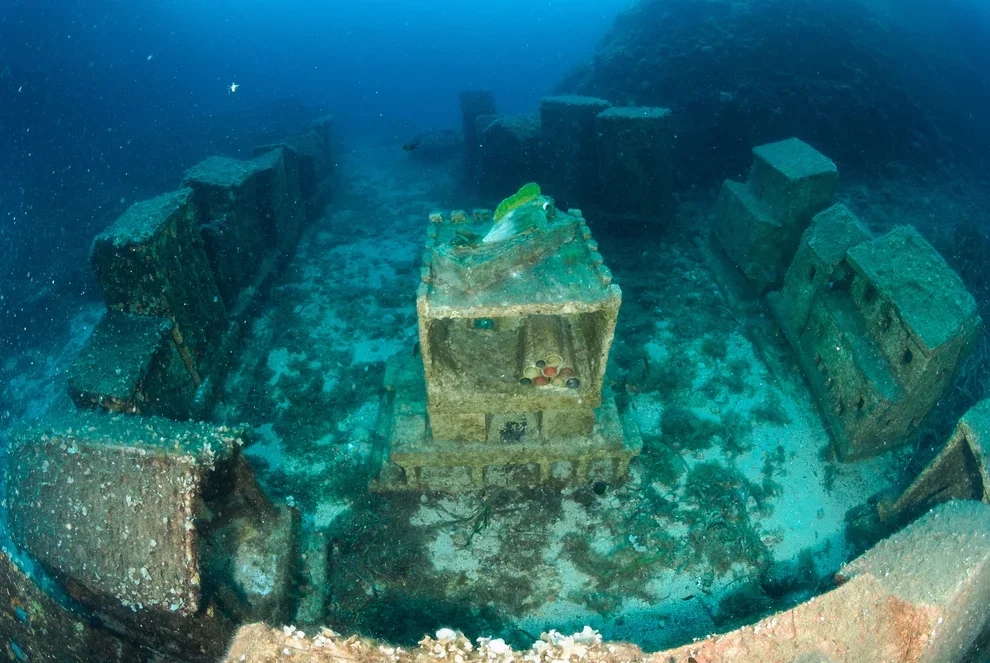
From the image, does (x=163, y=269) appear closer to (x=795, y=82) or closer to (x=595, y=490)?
(x=595, y=490)

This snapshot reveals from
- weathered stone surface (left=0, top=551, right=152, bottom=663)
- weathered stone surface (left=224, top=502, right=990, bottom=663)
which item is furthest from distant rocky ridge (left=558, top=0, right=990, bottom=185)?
weathered stone surface (left=0, top=551, right=152, bottom=663)

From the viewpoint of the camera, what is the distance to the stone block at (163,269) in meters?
5.31

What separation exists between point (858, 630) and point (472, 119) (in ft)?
44.0

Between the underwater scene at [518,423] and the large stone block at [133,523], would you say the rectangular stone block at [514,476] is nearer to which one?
the underwater scene at [518,423]

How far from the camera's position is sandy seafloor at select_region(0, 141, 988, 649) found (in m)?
4.59

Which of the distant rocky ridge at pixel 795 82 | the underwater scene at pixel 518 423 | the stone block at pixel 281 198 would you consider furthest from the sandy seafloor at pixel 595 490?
the distant rocky ridge at pixel 795 82

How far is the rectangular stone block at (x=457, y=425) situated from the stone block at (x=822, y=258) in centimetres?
429

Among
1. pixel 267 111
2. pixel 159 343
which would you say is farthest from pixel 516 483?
pixel 267 111

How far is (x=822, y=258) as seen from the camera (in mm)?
5906

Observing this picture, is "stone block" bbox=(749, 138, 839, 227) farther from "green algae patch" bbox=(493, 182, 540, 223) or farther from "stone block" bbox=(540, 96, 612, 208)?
"green algae patch" bbox=(493, 182, 540, 223)

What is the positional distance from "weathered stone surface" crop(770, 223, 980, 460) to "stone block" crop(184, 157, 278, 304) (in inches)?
301

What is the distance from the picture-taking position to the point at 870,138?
12734 mm

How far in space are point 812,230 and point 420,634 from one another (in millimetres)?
6035

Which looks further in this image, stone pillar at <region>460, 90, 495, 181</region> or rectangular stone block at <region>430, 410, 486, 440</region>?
stone pillar at <region>460, 90, 495, 181</region>
